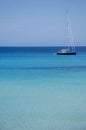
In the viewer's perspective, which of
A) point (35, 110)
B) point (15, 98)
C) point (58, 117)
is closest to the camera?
point (58, 117)

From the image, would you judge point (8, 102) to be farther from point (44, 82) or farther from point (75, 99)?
point (44, 82)

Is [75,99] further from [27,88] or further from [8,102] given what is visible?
[27,88]

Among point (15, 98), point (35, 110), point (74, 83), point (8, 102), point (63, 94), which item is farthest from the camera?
point (74, 83)

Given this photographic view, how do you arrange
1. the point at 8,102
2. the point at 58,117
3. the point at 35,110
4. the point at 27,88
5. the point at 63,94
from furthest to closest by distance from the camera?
the point at 27,88, the point at 63,94, the point at 8,102, the point at 35,110, the point at 58,117

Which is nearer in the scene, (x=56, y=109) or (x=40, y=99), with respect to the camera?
(x=56, y=109)

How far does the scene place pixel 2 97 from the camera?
23.8 ft

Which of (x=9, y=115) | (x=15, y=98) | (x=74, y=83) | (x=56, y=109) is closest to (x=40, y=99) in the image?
(x=15, y=98)

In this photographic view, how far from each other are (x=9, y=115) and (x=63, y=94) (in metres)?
2.22

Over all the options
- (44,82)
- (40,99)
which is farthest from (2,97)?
(44,82)

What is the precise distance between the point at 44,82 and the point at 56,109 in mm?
3647

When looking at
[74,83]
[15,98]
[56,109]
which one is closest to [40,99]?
[15,98]

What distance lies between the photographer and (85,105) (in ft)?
20.8

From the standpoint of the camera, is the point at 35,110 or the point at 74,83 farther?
the point at 74,83

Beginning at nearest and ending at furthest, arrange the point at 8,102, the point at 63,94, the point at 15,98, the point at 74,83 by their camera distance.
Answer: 1. the point at 8,102
2. the point at 15,98
3. the point at 63,94
4. the point at 74,83
